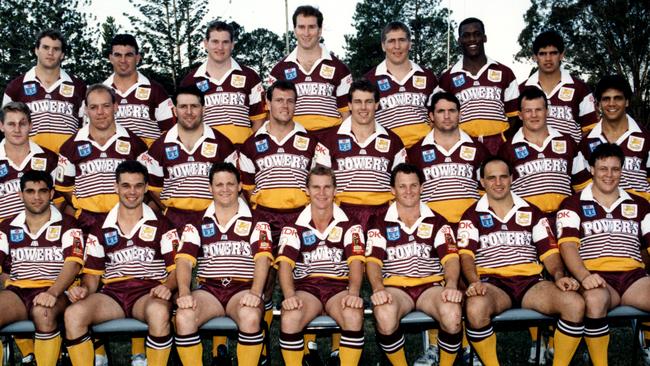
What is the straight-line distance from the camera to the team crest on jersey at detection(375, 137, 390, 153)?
17.1 ft

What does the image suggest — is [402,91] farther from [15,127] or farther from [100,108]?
[15,127]

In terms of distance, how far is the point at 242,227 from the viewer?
4.77m

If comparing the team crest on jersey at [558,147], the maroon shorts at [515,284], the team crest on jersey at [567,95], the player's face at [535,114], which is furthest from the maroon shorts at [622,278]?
the team crest on jersey at [567,95]

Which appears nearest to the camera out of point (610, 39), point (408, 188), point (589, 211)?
point (408, 188)

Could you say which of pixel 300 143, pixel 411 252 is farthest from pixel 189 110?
pixel 411 252

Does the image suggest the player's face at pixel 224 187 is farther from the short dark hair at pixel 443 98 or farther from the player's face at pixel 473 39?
the player's face at pixel 473 39

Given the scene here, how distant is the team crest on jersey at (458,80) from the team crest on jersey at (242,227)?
2.42m

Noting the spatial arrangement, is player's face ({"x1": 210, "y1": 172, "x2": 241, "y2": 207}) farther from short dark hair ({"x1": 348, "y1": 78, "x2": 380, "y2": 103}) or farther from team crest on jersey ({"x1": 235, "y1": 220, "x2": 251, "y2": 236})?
short dark hair ({"x1": 348, "y1": 78, "x2": 380, "y2": 103})

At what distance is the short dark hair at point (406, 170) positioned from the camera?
4.73 metres

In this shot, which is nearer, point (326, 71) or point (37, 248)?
point (37, 248)

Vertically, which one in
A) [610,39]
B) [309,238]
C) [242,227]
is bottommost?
[309,238]

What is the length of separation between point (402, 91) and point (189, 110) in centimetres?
191

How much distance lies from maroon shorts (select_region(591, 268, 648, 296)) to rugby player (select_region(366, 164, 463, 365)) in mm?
1144

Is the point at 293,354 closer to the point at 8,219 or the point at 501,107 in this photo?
the point at 8,219
